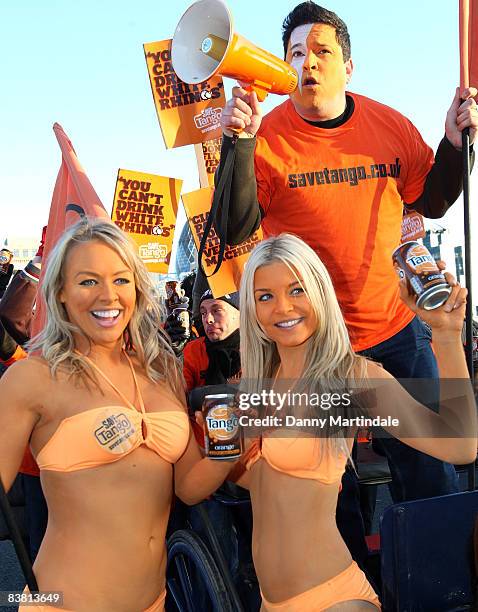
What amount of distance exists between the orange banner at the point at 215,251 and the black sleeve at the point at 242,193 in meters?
1.02

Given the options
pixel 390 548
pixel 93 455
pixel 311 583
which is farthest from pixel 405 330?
pixel 93 455

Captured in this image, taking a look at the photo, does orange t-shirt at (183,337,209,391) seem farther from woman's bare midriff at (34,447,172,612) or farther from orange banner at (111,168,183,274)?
woman's bare midriff at (34,447,172,612)

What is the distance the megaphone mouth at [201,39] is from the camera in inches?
110

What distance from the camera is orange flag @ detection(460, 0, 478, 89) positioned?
2820 mm

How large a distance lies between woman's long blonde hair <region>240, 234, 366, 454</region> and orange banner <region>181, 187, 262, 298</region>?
145cm

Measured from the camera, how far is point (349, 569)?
226cm

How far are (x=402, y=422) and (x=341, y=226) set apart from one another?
109cm

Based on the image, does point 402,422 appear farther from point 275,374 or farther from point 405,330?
point 405,330

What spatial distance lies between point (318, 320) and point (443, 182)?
3.66 ft

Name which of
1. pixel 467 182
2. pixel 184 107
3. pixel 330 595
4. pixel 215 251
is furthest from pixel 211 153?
pixel 330 595

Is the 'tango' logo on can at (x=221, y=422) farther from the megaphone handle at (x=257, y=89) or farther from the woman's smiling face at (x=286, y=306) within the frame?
the megaphone handle at (x=257, y=89)

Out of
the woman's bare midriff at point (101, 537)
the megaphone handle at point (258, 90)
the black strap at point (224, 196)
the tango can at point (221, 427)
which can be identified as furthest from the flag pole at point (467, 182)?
the woman's bare midriff at point (101, 537)

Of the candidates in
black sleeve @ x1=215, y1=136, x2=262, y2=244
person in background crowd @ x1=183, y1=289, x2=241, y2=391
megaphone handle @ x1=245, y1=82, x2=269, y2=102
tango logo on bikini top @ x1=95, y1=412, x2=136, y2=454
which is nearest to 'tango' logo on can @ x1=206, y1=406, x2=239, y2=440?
tango logo on bikini top @ x1=95, y1=412, x2=136, y2=454

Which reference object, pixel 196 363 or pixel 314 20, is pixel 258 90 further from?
pixel 196 363
